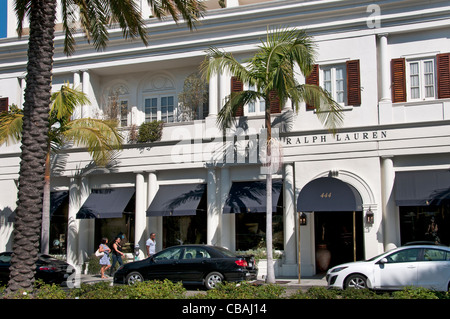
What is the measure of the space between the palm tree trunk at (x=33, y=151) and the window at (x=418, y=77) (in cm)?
1305

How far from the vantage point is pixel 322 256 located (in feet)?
66.0

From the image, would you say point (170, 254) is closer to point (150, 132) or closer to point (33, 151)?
point (33, 151)

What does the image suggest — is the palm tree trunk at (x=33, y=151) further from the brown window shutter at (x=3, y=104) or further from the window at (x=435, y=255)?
the brown window shutter at (x=3, y=104)

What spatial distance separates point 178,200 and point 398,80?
988 centimetres

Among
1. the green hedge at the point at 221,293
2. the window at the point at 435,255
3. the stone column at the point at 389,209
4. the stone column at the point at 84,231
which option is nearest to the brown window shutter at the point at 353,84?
the stone column at the point at 389,209

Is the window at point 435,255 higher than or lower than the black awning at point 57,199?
lower

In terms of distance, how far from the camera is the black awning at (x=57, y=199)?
2321 cm

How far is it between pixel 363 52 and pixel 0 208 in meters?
17.6

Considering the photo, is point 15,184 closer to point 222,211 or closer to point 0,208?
point 0,208

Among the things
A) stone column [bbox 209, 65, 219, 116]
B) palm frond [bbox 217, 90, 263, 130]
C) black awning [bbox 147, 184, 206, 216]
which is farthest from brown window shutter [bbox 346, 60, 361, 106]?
black awning [bbox 147, 184, 206, 216]

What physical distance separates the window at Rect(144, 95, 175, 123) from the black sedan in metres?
8.66

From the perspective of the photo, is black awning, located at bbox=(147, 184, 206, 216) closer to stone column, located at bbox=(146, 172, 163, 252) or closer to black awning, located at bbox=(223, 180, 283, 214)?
stone column, located at bbox=(146, 172, 163, 252)

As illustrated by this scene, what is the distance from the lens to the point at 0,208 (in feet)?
79.0

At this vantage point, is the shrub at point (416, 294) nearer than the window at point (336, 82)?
Yes
